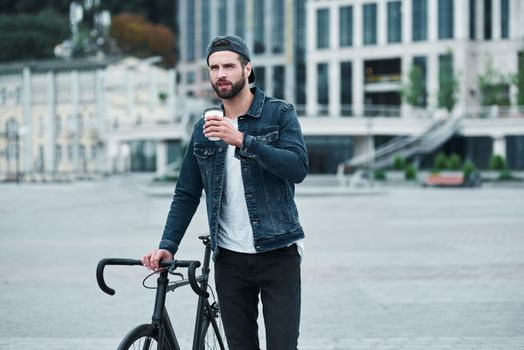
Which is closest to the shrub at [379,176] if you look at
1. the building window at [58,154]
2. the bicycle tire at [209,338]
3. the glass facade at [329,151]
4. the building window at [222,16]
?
the glass facade at [329,151]

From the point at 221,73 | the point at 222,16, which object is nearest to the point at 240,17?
the point at 222,16

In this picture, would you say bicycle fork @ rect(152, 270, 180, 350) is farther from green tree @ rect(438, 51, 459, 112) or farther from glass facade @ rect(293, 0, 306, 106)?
glass facade @ rect(293, 0, 306, 106)

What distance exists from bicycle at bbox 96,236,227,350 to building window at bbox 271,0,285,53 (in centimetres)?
8936

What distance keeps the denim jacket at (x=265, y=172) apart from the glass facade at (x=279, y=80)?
89899 millimetres

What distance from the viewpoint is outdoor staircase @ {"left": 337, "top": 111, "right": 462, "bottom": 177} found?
194 ft

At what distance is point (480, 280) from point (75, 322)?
17.1 ft

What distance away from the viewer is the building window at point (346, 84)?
8581cm

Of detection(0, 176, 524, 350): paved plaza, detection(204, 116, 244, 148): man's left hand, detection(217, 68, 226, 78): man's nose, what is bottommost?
detection(0, 176, 524, 350): paved plaza

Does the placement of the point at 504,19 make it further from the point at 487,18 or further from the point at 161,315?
the point at 161,315

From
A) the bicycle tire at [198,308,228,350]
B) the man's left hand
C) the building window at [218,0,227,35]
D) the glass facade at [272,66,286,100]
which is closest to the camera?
the man's left hand

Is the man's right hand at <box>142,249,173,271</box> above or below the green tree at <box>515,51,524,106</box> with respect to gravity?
below

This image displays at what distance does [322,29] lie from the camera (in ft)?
284

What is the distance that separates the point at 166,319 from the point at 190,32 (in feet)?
326

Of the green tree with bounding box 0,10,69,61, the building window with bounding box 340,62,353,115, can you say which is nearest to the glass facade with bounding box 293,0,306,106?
the building window with bounding box 340,62,353,115
